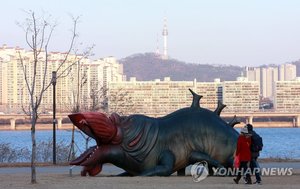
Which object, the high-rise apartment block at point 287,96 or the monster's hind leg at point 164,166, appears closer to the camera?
the monster's hind leg at point 164,166

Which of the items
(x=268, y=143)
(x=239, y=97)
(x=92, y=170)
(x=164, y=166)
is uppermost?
(x=239, y=97)

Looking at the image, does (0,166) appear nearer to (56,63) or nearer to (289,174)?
(289,174)

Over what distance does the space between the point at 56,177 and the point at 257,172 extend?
6193 millimetres

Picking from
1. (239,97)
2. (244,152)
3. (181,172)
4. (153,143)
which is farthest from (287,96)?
(244,152)

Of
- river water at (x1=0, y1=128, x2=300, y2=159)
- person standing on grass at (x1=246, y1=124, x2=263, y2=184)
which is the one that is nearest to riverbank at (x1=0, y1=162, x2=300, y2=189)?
person standing on grass at (x1=246, y1=124, x2=263, y2=184)

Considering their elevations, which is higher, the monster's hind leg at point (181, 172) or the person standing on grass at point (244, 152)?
the person standing on grass at point (244, 152)

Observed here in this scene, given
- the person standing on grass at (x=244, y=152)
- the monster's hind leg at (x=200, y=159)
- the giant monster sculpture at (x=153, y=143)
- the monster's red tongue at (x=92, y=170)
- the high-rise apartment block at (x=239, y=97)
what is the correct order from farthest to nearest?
1. the high-rise apartment block at (x=239, y=97)
2. the monster's red tongue at (x=92, y=170)
3. the monster's hind leg at (x=200, y=159)
4. the giant monster sculpture at (x=153, y=143)
5. the person standing on grass at (x=244, y=152)

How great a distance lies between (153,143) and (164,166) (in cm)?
71

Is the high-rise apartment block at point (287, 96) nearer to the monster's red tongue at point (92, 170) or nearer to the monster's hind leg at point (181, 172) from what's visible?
the monster's hind leg at point (181, 172)

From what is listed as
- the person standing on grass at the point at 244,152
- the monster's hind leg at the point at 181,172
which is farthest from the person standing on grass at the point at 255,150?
the monster's hind leg at the point at 181,172

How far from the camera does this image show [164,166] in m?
24.1

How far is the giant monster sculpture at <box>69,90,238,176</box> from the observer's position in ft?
79.2

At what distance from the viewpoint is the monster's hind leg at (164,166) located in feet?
78.6

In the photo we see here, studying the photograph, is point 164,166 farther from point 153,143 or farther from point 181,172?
point 181,172
